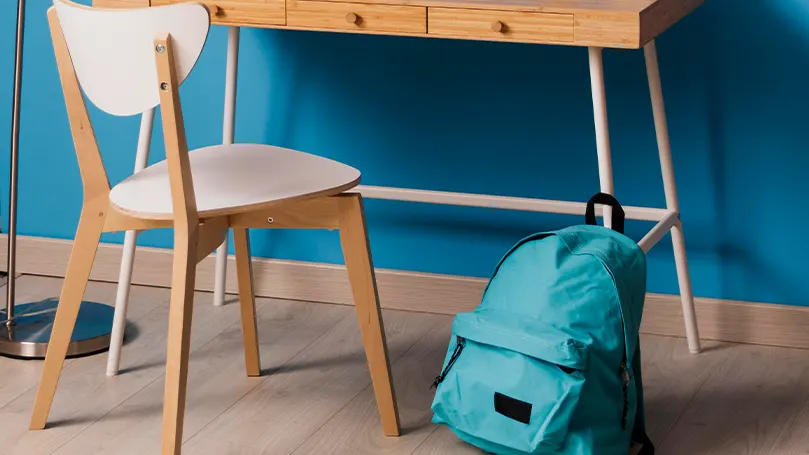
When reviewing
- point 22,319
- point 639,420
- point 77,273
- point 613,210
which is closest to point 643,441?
point 639,420

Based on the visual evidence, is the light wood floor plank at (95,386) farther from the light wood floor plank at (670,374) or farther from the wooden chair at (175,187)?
the light wood floor plank at (670,374)

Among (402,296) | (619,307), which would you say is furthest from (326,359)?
(619,307)

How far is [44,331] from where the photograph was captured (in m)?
2.37

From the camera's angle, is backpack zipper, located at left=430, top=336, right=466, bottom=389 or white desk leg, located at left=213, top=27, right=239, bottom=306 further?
white desk leg, located at left=213, top=27, right=239, bottom=306

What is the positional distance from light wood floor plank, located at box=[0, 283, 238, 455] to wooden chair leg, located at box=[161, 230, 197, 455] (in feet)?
1.03

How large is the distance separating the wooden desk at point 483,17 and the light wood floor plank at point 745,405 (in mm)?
648

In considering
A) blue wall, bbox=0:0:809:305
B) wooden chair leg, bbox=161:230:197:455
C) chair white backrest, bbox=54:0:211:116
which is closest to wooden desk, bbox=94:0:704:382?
blue wall, bbox=0:0:809:305

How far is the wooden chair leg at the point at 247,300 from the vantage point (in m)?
2.10

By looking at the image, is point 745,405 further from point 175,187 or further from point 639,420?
point 175,187

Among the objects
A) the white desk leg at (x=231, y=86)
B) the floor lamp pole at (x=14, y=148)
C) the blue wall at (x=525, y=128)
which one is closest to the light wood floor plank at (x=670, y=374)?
the blue wall at (x=525, y=128)

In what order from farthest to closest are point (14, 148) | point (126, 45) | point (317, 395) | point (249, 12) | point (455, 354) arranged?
point (14, 148) → point (317, 395) → point (249, 12) → point (455, 354) → point (126, 45)

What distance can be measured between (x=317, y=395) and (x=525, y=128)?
682mm

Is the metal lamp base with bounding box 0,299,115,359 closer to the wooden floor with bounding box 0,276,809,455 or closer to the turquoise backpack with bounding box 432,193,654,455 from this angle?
the wooden floor with bounding box 0,276,809,455

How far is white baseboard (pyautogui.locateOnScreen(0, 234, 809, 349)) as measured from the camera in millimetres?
2328
